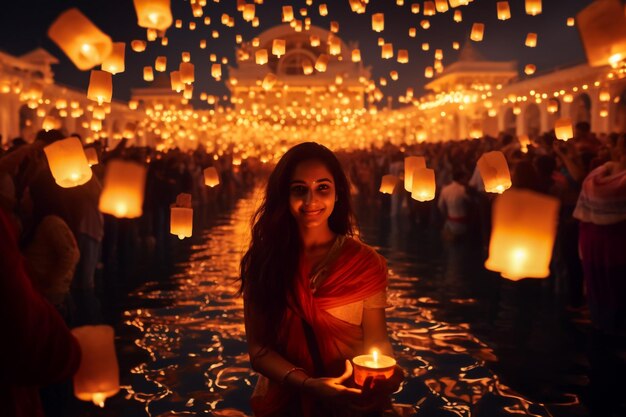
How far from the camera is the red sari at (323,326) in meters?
2.27

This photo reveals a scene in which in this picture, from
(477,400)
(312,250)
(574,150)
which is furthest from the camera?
(574,150)

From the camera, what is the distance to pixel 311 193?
2391 millimetres

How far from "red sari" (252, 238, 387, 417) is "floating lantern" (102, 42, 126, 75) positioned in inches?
135

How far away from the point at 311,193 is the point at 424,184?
3.49 m

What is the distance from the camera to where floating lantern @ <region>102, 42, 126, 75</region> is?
5.15m

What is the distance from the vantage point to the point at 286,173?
2.43 metres

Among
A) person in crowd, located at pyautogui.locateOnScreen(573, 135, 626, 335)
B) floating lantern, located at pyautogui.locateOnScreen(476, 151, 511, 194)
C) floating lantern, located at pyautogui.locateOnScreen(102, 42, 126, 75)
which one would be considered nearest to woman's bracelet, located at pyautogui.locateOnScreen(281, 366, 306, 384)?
floating lantern, located at pyautogui.locateOnScreen(476, 151, 511, 194)

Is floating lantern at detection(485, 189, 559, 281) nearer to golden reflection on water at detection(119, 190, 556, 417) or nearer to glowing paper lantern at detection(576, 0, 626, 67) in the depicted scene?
glowing paper lantern at detection(576, 0, 626, 67)

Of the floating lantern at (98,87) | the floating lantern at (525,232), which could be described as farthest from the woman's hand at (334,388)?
the floating lantern at (98,87)

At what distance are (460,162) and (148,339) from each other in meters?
7.42

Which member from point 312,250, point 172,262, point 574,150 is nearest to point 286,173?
point 312,250

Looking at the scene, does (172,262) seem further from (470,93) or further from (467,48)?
(467,48)

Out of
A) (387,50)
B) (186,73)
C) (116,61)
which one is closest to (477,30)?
(387,50)

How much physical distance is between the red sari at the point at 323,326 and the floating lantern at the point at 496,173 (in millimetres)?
3059
